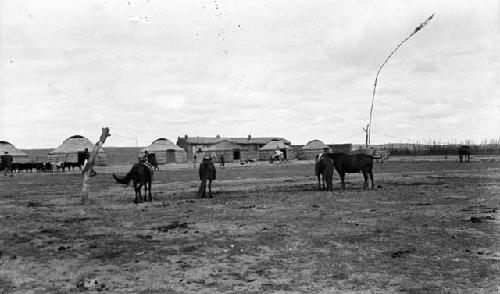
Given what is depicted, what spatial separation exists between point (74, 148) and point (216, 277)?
50.4 metres

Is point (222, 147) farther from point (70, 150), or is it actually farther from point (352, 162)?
point (352, 162)

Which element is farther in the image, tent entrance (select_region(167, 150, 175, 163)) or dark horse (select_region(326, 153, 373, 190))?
tent entrance (select_region(167, 150, 175, 163))

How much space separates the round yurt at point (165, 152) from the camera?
62312 millimetres

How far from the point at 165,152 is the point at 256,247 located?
5552 centimetres

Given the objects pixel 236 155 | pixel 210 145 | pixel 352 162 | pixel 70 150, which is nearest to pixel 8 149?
pixel 70 150

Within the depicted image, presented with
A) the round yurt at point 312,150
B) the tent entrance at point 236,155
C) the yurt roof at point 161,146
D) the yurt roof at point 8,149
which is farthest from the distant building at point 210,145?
the yurt roof at point 8,149

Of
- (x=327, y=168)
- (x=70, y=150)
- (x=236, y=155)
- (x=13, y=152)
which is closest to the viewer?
(x=327, y=168)

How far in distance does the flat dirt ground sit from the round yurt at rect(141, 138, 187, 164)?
155 feet

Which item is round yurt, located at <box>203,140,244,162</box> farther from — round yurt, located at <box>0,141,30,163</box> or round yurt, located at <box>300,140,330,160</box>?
round yurt, located at <box>0,141,30,163</box>

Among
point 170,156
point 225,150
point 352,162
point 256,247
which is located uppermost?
point 225,150

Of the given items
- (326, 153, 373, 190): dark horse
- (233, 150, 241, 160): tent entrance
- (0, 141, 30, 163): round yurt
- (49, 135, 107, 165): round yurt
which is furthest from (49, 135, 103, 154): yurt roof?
(326, 153, 373, 190): dark horse

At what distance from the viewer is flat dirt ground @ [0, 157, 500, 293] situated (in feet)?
21.2

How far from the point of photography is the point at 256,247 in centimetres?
858

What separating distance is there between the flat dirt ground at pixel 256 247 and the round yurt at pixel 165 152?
155 feet
